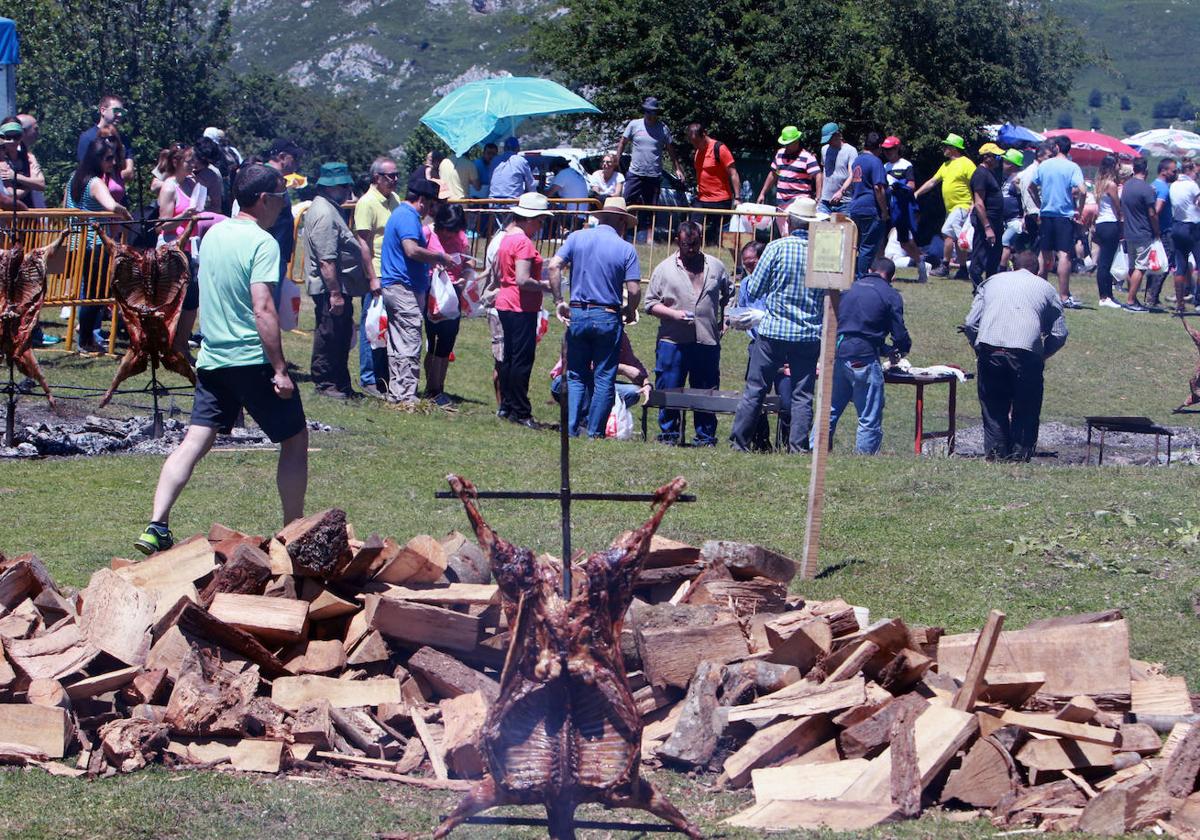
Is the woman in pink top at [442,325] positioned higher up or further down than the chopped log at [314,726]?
higher up

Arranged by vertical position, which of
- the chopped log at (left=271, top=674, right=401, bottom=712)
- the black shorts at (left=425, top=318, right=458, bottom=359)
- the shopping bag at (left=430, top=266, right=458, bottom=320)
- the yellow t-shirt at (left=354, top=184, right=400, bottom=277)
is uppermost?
the yellow t-shirt at (left=354, top=184, right=400, bottom=277)

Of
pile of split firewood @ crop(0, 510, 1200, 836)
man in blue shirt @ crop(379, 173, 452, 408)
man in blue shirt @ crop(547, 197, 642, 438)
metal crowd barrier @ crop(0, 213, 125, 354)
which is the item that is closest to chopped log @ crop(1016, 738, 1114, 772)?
pile of split firewood @ crop(0, 510, 1200, 836)

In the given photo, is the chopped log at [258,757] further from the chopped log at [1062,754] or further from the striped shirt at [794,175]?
the striped shirt at [794,175]

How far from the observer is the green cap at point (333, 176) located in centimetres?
1273

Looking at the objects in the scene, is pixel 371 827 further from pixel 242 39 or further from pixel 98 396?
pixel 242 39

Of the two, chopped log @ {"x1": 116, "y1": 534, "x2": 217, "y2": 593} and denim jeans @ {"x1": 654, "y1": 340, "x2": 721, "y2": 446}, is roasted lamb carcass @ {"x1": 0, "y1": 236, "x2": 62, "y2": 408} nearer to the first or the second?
chopped log @ {"x1": 116, "y1": 534, "x2": 217, "y2": 593}

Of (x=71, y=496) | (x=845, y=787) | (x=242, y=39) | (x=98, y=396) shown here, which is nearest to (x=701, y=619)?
(x=845, y=787)

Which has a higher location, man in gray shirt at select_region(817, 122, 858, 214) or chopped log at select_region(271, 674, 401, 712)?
man in gray shirt at select_region(817, 122, 858, 214)

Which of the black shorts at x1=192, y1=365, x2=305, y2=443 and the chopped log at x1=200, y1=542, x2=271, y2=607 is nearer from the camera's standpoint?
the chopped log at x1=200, y1=542, x2=271, y2=607

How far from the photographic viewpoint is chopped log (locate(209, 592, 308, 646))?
6.12m

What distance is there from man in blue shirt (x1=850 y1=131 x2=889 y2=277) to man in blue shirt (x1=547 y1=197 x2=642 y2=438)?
4.36 m

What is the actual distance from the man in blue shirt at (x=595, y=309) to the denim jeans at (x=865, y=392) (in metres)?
1.88

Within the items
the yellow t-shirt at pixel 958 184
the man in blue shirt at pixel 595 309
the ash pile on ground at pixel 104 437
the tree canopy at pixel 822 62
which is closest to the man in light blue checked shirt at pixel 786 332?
the man in blue shirt at pixel 595 309

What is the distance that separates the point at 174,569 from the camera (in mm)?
6477
